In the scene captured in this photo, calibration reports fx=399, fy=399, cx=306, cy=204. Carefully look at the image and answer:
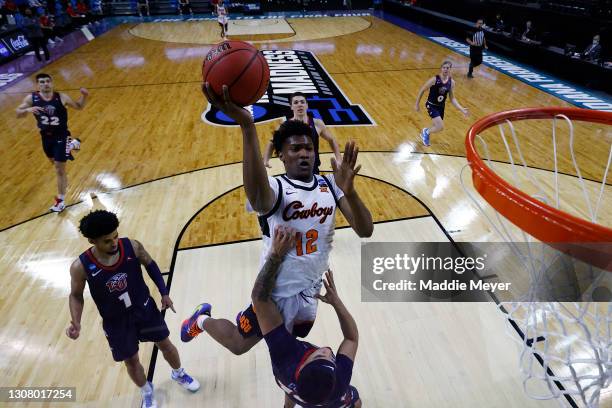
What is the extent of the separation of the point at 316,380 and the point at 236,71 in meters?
1.69

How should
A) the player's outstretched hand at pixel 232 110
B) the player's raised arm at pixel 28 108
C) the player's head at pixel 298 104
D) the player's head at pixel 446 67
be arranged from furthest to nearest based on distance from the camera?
the player's head at pixel 446 67 < the player's raised arm at pixel 28 108 < the player's head at pixel 298 104 < the player's outstretched hand at pixel 232 110

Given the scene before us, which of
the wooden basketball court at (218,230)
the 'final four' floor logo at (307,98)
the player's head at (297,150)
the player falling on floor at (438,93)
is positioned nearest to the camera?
the player's head at (297,150)

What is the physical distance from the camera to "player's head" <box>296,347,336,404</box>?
198cm

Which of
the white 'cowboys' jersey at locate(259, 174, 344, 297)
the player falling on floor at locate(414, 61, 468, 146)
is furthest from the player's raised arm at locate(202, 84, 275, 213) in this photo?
the player falling on floor at locate(414, 61, 468, 146)

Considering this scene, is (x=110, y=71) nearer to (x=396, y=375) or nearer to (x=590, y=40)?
(x=396, y=375)

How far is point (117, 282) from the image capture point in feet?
8.20

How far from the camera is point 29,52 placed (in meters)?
14.5

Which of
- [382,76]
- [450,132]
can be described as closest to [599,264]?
[450,132]

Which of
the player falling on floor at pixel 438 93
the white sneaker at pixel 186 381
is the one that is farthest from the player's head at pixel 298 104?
the player falling on floor at pixel 438 93

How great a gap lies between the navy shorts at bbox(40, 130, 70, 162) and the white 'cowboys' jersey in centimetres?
403

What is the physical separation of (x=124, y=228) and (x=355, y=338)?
3.63 metres

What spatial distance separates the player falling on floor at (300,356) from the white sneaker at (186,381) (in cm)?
113

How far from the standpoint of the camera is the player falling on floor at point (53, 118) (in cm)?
489

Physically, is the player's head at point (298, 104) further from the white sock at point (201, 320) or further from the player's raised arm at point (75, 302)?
the player's raised arm at point (75, 302)
